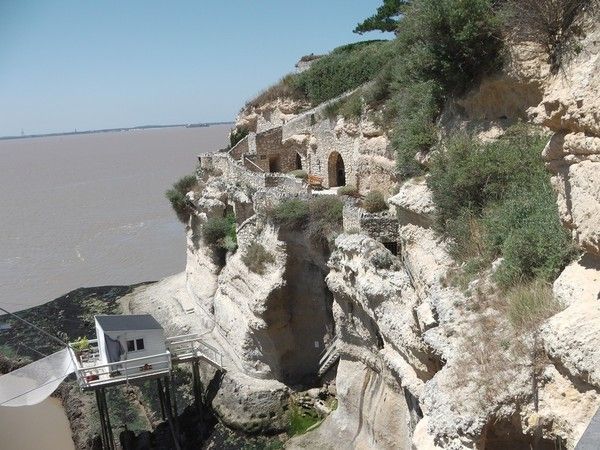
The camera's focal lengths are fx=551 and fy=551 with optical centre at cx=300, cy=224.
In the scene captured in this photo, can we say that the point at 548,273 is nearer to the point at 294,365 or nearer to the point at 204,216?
the point at 294,365

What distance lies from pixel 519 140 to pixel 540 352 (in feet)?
17.9

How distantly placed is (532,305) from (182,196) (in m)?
18.6

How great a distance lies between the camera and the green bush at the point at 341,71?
24.2 metres

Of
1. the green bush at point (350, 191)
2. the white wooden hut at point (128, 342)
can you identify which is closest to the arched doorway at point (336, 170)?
the green bush at point (350, 191)

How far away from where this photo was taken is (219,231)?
19594 mm

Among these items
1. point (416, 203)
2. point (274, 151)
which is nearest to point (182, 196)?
point (274, 151)

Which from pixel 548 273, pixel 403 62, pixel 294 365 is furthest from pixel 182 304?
pixel 548 273

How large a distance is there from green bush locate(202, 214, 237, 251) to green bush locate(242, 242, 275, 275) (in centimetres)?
273

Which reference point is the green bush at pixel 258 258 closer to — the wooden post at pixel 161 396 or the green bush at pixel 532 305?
the wooden post at pixel 161 396

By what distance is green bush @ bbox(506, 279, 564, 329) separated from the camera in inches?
227

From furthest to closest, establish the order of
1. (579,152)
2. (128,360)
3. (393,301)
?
(128,360) < (393,301) < (579,152)

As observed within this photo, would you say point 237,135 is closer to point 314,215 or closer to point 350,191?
point 350,191

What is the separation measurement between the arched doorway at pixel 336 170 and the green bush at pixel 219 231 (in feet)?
14.1

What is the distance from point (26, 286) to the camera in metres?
28.4
